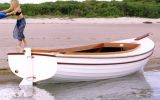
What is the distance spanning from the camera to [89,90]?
1364cm

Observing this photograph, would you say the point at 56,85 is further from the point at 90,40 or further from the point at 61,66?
the point at 90,40

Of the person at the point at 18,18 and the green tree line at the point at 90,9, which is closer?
the person at the point at 18,18

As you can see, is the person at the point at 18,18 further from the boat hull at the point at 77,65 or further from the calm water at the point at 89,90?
the boat hull at the point at 77,65

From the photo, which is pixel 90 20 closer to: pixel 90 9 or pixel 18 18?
pixel 90 9

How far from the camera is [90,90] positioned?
44.8 feet

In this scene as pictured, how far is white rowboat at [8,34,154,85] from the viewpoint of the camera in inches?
516

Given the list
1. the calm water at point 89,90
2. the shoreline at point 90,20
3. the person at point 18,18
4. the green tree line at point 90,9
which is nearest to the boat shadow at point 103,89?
the calm water at point 89,90

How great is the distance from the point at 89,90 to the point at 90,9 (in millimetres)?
28583

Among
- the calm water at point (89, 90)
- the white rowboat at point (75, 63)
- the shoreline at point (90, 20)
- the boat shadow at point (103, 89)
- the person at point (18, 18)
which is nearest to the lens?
the calm water at point (89, 90)

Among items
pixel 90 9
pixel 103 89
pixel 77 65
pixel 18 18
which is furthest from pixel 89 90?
pixel 90 9

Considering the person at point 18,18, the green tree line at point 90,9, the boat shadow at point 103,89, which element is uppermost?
the person at point 18,18

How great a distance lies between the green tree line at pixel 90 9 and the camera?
40281 millimetres

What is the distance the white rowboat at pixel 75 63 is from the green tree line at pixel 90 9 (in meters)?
25.0

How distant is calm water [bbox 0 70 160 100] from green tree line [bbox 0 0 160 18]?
1000 inches
